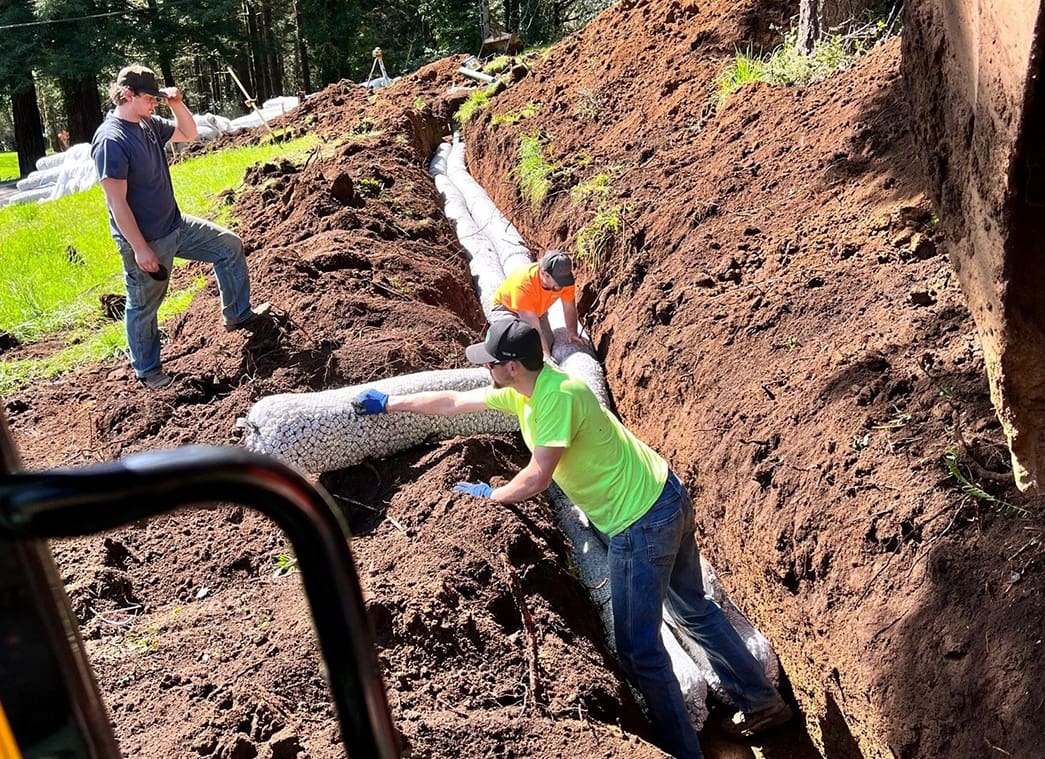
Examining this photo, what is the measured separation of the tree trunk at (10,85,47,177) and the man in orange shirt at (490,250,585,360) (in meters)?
21.2

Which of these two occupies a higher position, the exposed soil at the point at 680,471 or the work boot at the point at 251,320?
the work boot at the point at 251,320

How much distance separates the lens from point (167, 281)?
5.72 m

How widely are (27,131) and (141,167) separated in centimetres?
2116

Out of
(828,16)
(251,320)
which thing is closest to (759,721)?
→ (251,320)

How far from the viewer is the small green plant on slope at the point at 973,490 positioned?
11.4 ft

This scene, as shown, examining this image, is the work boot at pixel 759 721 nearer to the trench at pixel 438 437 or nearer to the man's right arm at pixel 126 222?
the trench at pixel 438 437

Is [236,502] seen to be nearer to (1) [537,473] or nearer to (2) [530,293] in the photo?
(1) [537,473]

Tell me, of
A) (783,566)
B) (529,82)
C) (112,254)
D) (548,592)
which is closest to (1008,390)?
(783,566)

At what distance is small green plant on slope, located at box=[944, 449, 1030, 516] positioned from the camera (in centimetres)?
346

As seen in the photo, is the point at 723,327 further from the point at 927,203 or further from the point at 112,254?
the point at 112,254

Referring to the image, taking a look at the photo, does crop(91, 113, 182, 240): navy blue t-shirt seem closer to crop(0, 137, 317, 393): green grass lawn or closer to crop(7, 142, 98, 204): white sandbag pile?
crop(0, 137, 317, 393): green grass lawn

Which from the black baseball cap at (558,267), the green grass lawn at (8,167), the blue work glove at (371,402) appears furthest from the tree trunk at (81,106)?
the blue work glove at (371,402)

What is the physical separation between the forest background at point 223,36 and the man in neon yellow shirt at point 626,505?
19033mm

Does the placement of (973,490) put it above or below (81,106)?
below
